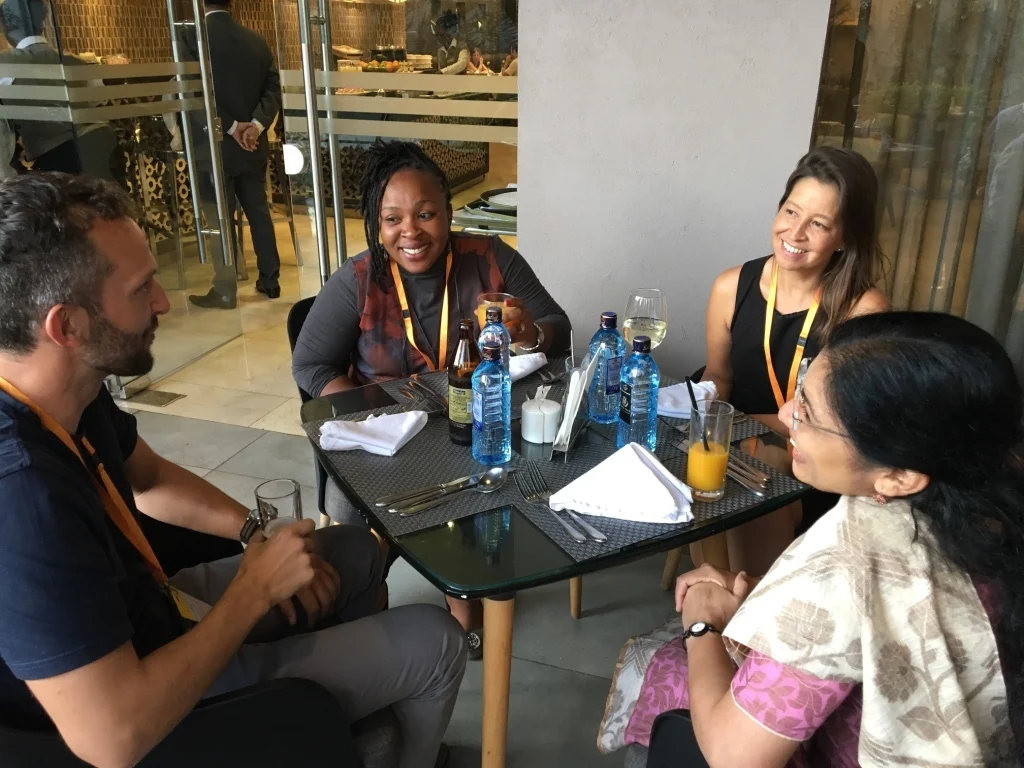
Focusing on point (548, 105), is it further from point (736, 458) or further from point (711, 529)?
point (711, 529)

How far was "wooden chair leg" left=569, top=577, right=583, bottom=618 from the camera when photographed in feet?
6.90

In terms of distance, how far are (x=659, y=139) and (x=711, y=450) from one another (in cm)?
157

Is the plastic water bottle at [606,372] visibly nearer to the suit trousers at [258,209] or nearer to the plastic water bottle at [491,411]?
the plastic water bottle at [491,411]

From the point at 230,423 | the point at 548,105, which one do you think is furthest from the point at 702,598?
the point at 230,423

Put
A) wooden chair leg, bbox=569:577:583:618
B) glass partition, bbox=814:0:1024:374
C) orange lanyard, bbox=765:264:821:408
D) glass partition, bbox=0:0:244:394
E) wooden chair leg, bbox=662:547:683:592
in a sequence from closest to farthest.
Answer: orange lanyard, bbox=765:264:821:408
wooden chair leg, bbox=569:577:583:618
wooden chair leg, bbox=662:547:683:592
glass partition, bbox=814:0:1024:374
glass partition, bbox=0:0:244:394

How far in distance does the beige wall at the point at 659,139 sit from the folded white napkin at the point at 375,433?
4.65 feet

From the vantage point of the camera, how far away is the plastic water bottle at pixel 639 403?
152 cm

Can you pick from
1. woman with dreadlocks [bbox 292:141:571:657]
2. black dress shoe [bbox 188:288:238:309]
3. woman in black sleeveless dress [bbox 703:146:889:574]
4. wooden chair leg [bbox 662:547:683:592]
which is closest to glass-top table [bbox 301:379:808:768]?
woman in black sleeveless dress [bbox 703:146:889:574]

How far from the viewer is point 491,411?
4.68 ft

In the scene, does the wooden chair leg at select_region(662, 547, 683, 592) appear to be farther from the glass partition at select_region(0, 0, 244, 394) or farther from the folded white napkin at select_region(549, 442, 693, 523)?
the glass partition at select_region(0, 0, 244, 394)

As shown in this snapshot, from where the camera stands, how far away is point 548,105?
8.83ft

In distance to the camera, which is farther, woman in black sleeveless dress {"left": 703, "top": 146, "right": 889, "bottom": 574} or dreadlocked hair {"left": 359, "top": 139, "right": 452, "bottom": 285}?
dreadlocked hair {"left": 359, "top": 139, "right": 452, "bottom": 285}

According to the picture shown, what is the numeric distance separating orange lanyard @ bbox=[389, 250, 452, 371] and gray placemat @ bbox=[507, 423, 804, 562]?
1.94ft

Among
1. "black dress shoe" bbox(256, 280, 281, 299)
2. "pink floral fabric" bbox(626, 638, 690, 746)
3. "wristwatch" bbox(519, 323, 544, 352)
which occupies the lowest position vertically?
"black dress shoe" bbox(256, 280, 281, 299)
